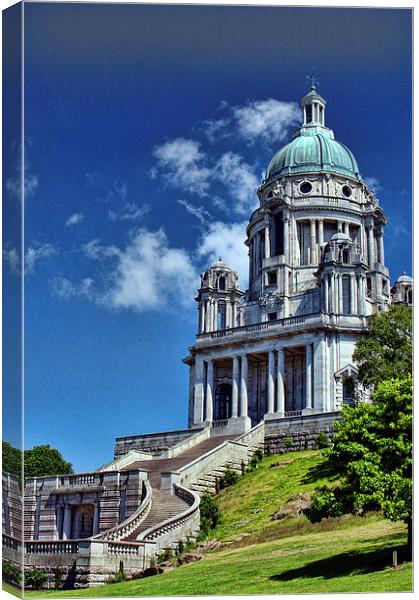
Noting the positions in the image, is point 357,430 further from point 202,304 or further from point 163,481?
point 202,304

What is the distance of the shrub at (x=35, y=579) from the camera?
33750mm

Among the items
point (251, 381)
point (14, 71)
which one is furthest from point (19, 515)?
point (251, 381)

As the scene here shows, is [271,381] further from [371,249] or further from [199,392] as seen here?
[371,249]

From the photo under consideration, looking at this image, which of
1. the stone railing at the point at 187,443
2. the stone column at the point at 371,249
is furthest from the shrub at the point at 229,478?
the stone column at the point at 371,249

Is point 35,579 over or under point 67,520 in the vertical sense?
over

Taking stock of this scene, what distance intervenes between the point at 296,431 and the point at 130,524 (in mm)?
18380

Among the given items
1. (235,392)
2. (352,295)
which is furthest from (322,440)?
(352,295)

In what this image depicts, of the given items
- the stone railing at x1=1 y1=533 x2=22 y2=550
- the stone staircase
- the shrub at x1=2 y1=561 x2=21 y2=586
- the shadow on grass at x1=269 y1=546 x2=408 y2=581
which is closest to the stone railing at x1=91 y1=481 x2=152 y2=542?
the stone staircase

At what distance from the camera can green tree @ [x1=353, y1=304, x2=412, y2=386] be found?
185ft

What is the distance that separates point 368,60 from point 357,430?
13840mm

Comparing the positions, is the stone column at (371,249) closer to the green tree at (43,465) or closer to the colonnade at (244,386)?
the colonnade at (244,386)

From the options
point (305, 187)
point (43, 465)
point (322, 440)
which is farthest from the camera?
point (305, 187)

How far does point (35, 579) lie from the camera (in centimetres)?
3441

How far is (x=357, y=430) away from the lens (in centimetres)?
3400
